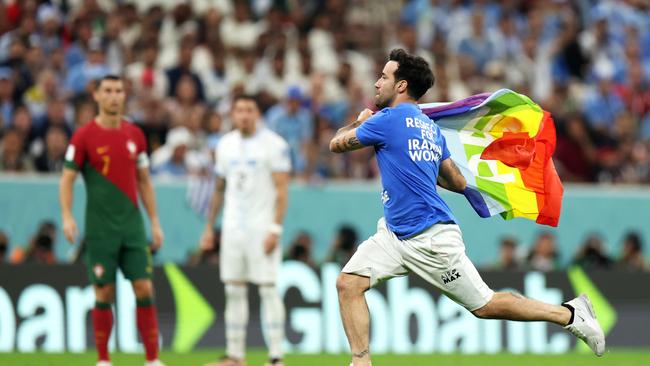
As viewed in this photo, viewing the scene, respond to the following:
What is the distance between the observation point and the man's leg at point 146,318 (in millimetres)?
12078

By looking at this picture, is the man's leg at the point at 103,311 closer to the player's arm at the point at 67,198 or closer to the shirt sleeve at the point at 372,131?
the player's arm at the point at 67,198

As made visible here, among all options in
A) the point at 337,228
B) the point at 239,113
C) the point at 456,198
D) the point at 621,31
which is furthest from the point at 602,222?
the point at 239,113

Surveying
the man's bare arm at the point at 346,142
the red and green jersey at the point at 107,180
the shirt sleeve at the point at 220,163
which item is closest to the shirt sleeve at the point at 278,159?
the shirt sleeve at the point at 220,163

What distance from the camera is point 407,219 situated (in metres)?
9.84

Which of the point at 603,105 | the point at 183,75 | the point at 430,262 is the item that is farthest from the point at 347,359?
the point at 603,105

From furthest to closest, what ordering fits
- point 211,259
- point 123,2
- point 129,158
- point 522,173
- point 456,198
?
1. point 123,2
2. point 456,198
3. point 211,259
4. point 129,158
5. point 522,173

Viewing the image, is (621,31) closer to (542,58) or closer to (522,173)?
(542,58)

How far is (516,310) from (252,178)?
14.5 ft

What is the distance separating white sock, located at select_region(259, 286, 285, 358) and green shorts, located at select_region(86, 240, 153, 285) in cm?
162

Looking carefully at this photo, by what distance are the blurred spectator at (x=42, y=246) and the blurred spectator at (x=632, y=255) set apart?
24.7 feet

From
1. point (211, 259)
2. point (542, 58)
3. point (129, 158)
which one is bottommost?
point (211, 259)

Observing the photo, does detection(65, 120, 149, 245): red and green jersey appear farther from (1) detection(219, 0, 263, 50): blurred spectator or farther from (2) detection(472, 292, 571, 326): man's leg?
(1) detection(219, 0, 263, 50): blurred spectator

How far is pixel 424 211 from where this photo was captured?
9.84 metres

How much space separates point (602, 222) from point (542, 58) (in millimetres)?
4196
